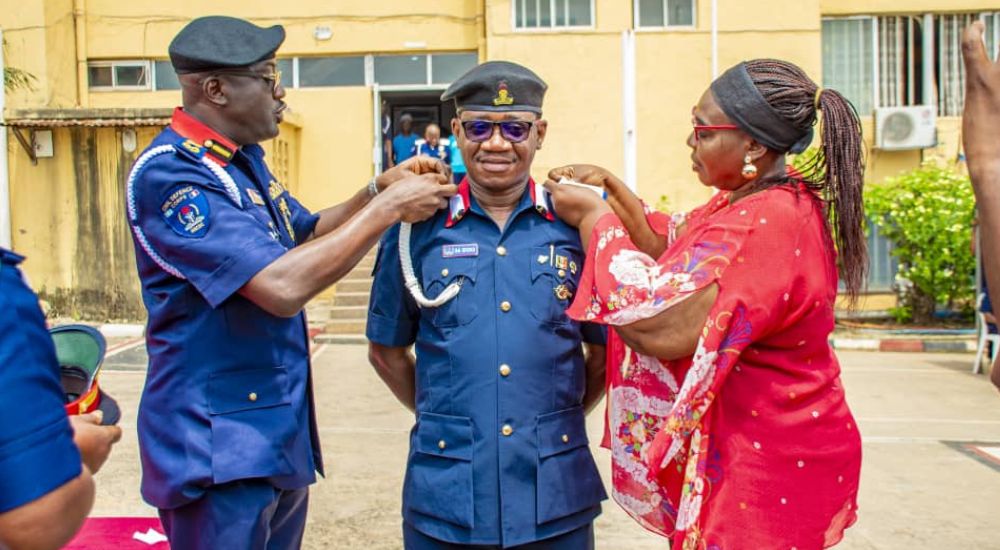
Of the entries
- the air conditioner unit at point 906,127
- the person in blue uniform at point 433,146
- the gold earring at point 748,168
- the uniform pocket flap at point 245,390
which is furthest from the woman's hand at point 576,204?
the air conditioner unit at point 906,127

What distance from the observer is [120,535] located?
170 inches

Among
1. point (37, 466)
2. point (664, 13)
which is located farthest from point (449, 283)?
point (664, 13)

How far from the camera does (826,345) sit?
243cm

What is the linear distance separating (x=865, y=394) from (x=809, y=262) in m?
6.65

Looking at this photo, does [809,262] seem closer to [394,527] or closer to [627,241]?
[627,241]

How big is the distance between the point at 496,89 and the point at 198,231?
903mm

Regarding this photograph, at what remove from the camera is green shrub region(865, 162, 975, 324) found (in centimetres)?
1142

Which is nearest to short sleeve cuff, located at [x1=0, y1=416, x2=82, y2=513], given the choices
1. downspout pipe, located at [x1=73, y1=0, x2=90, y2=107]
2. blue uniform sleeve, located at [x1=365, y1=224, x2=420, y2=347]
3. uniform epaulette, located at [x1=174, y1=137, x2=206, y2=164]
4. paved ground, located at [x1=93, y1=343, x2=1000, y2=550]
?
uniform epaulette, located at [x1=174, y1=137, x2=206, y2=164]

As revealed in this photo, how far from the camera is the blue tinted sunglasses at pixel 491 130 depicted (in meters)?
2.69

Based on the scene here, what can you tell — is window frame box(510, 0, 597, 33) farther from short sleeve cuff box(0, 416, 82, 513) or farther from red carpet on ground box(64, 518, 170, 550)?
short sleeve cuff box(0, 416, 82, 513)

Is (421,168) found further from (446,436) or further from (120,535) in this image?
(120,535)

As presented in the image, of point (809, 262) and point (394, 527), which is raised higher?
point (809, 262)

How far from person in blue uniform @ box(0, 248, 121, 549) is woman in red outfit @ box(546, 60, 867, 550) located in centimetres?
125

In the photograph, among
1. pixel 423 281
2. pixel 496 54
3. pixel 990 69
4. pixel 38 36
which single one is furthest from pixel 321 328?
pixel 990 69
